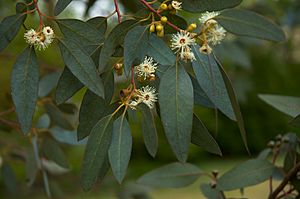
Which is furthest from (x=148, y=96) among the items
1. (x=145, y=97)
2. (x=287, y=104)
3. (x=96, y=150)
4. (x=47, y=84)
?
(x=47, y=84)

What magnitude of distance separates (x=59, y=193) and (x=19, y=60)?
132 centimetres

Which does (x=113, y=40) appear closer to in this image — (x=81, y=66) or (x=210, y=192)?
(x=81, y=66)

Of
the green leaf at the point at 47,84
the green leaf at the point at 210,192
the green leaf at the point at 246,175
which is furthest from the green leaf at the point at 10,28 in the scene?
the green leaf at the point at 47,84

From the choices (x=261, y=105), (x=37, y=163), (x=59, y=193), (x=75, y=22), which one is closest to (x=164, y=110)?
(x=75, y=22)

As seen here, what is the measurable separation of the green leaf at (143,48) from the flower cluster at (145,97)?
44 mm

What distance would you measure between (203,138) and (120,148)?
14 cm

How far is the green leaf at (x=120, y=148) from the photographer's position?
33.5 inches

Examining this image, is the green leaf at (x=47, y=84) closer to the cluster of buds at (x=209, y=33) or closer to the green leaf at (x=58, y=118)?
the green leaf at (x=58, y=118)

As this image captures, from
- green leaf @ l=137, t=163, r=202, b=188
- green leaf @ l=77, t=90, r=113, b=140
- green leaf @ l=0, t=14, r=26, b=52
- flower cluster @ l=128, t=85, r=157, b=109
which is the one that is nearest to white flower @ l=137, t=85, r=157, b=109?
flower cluster @ l=128, t=85, r=157, b=109

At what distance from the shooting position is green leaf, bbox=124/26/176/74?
33.3 inches

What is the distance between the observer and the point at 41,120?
66.0 inches

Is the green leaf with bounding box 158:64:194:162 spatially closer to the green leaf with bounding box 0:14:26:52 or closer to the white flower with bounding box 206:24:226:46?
the white flower with bounding box 206:24:226:46

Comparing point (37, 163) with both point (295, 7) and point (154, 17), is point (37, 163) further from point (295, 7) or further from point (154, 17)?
point (295, 7)

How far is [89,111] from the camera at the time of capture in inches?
37.8
